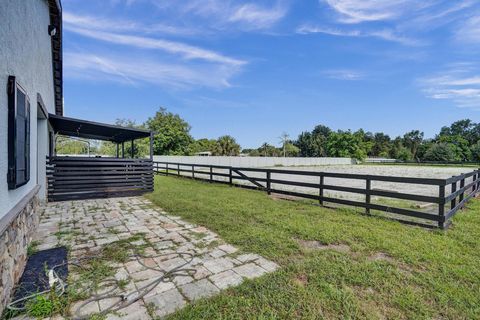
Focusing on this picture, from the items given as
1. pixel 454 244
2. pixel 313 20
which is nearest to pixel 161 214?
pixel 454 244

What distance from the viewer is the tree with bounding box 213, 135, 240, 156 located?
1764 inches

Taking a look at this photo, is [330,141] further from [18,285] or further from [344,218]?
[18,285]

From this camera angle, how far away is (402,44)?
1059 centimetres

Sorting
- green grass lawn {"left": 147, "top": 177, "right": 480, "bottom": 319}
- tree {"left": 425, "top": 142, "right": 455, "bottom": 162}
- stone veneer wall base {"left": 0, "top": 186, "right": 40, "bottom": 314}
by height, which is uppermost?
tree {"left": 425, "top": 142, "right": 455, "bottom": 162}

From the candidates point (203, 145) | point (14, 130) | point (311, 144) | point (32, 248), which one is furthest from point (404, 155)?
point (14, 130)

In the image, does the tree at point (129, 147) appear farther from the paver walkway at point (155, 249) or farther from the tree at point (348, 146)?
the tree at point (348, 146)

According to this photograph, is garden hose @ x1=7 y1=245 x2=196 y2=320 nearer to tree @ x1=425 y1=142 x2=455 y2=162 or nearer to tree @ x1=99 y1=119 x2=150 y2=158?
tree @ x1=99 y1=119 x2=150 y2=158

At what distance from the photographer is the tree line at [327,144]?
37562mm

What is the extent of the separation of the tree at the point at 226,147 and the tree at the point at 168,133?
277 inches

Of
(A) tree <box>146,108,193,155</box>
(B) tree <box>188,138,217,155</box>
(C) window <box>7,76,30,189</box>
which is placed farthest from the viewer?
(B) tree <box>188,138,217,155</box>

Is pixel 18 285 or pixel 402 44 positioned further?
pixel 402 44

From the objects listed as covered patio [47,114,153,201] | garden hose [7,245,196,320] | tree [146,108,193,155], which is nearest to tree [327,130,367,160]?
tree [146,108,193,155]

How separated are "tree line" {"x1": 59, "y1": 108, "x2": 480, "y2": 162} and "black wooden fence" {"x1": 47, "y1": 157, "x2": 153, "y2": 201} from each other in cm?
1634

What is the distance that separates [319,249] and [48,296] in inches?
125
